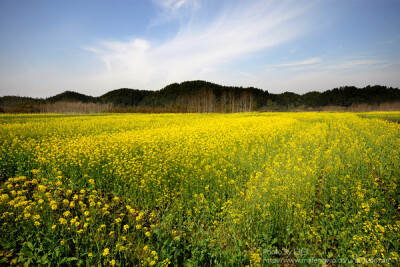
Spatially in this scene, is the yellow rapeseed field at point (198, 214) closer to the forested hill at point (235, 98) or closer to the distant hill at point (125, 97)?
the forested hill at point (235, 98)

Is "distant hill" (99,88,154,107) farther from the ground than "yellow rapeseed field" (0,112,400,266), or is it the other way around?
"distant hill" (99,88,154,107)

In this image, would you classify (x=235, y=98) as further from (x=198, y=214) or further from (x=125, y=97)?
(x=198, y=214)

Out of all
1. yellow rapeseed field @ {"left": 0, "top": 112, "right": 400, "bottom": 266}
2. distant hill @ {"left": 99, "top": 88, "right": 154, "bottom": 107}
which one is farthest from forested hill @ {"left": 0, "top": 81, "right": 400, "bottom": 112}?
yellow rapeseed field @ {"left": 0, "top": 112, "right": 400, "bottom": 266}

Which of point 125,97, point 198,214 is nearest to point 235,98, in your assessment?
point 125,97

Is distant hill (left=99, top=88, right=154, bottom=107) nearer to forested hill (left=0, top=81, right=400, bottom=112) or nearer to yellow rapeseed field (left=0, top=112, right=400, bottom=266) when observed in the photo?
forested hill (left=0, top=81, right=400, bottom=112)

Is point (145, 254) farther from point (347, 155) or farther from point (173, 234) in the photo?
point (347, 155)

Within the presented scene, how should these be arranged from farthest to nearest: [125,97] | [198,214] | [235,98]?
→ [125,97] < [235,98] < [198,214]

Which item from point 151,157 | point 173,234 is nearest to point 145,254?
point 173,234

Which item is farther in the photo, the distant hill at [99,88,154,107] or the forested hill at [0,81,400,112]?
the distant hill at [99,88,154,107]

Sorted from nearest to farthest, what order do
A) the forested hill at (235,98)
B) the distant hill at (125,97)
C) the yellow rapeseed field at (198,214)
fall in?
the yellow rapeseed field at (198,214) → the forested hill at (235,98) → the distant hill at (125,97)

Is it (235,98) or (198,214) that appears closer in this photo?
(198,214)

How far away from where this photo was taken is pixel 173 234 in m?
4.29

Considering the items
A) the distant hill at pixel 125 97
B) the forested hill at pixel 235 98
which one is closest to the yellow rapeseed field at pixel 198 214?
the forested hill at pixel 235 98

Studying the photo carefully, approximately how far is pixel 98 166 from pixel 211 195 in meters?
4.55
